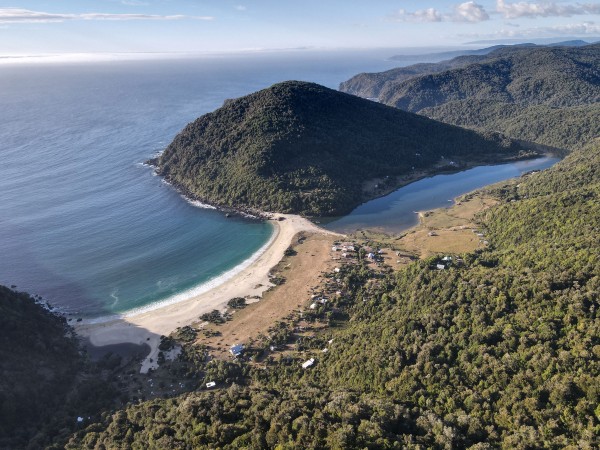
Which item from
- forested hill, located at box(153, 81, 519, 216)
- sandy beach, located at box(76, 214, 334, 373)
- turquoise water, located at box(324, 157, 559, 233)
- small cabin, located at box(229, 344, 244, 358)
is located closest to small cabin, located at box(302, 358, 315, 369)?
small cabin, located at box(229, 344, 244, 358)

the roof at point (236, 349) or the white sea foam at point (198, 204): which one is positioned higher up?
the white sea foam at point (198, 204)

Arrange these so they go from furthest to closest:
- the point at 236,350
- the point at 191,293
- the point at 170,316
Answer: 1. the point at 191,293
2. the point at 170,316
3. the point at 236,350

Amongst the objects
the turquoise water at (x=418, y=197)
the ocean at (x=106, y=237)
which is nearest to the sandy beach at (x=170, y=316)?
the ocean at (x=106, y=237)

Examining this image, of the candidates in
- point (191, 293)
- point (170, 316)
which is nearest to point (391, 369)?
point (170, 316)

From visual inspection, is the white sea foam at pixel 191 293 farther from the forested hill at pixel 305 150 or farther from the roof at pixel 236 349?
the forested hill at pixel 305 150

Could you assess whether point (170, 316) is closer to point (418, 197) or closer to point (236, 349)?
point (236, 349)

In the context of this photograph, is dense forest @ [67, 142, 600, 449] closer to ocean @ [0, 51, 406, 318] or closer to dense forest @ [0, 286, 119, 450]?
dense forest @ [0, 286, 119, 450]
